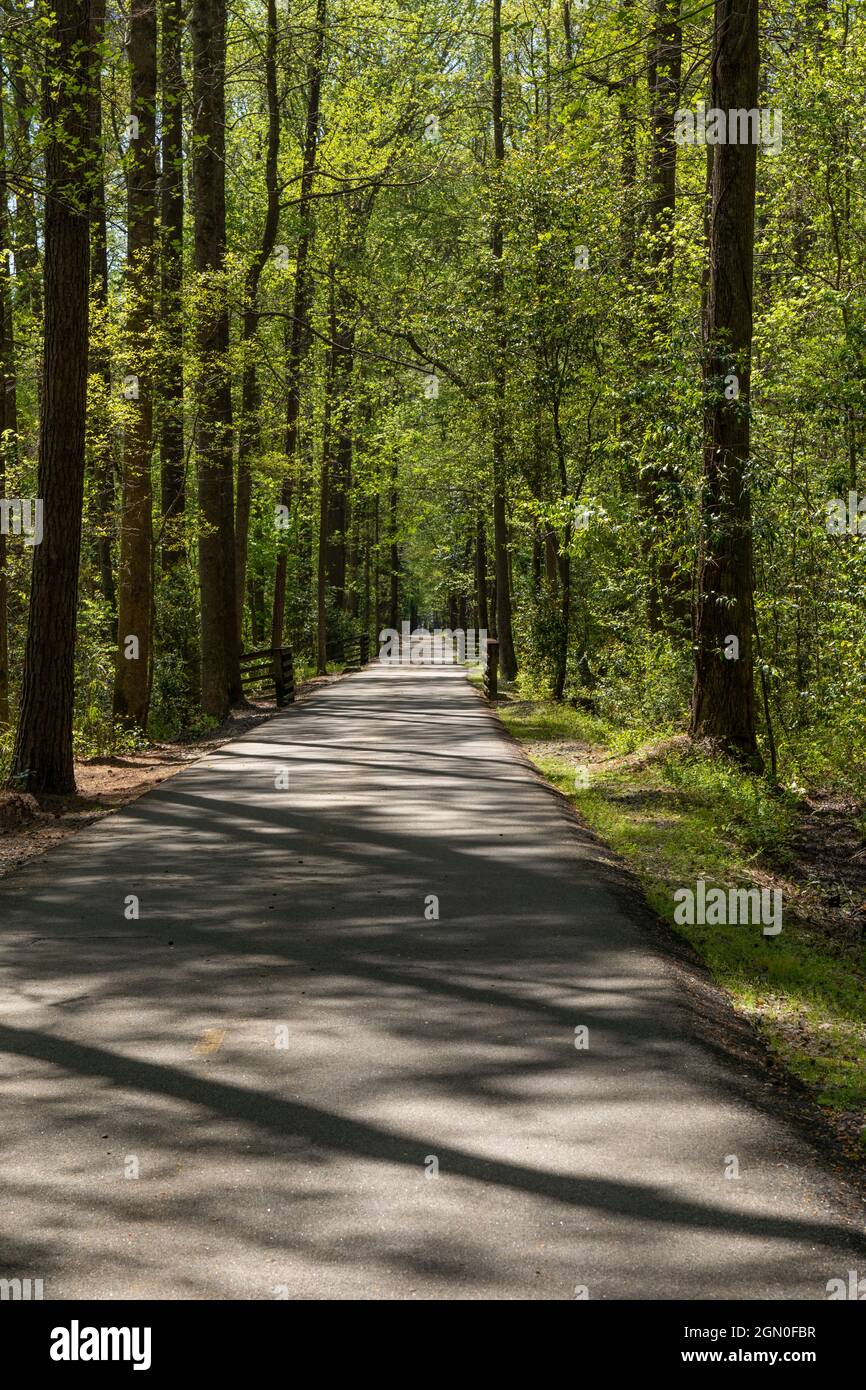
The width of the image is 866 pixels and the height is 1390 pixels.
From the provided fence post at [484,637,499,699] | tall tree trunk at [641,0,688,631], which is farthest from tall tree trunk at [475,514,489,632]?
tall tree trunk at [641,0,688,631]

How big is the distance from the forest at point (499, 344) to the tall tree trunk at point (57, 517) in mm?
33

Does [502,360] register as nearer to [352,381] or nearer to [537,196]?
[537,196]

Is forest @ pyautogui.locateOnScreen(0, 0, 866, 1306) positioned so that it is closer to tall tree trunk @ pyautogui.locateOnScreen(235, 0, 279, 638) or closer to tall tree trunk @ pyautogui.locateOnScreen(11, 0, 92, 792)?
tall tree trunk @ pyautogui.locateOnScreen(11, 0, 92, 792)

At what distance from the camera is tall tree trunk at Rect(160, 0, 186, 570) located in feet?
74.1

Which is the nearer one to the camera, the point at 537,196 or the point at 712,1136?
the point at 712,1136

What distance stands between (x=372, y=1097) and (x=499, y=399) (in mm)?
22558

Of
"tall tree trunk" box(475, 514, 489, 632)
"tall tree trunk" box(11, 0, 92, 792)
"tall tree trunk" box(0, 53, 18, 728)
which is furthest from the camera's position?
"tall tree trunk" box(475, 514, 489, 632)

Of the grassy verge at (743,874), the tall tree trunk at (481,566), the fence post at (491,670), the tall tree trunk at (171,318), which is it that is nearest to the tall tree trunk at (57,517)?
the grassy verge at (743,874)

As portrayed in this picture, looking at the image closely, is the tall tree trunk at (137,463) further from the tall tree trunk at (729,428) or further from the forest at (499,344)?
the tall tree trunk at (729,428)

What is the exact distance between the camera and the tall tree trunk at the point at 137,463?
67.2ft

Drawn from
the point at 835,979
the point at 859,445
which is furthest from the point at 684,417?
→ the point at 835,979

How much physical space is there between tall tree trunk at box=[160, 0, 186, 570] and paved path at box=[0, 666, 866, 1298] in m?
13.9

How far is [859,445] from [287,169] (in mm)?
20767

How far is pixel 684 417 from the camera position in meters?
14.6
